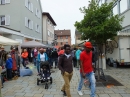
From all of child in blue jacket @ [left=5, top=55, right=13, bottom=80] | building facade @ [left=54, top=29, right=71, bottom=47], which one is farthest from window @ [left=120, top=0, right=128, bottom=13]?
building facade @ [left=54, top=29, right=71, bottom=47]

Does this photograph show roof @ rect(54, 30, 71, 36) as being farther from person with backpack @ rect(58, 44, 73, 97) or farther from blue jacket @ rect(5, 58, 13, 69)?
person with backpack @ rect(58, 44, 73, 97)

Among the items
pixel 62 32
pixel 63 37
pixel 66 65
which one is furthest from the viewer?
pixel 62 32

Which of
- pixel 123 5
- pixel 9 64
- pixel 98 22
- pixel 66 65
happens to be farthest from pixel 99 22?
pixel 123 5

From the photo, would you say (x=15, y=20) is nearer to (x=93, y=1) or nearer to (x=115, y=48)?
(x=115, y=48)

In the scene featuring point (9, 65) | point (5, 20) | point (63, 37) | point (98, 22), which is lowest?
point (9, 65)

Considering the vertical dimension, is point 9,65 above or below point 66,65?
below

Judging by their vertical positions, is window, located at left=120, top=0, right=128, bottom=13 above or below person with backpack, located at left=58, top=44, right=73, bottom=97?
above

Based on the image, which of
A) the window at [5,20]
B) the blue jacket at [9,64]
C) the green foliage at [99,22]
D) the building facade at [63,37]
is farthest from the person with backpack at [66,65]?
the building facade at [63,37]

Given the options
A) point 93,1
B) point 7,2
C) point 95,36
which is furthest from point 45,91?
point 7,2

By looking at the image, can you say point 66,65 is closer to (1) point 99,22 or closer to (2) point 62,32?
(1) point 99,22

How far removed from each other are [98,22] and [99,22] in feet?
0.25

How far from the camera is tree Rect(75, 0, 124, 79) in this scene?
8.57 meters

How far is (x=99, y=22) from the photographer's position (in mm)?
8867

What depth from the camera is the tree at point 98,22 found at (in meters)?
8.57
